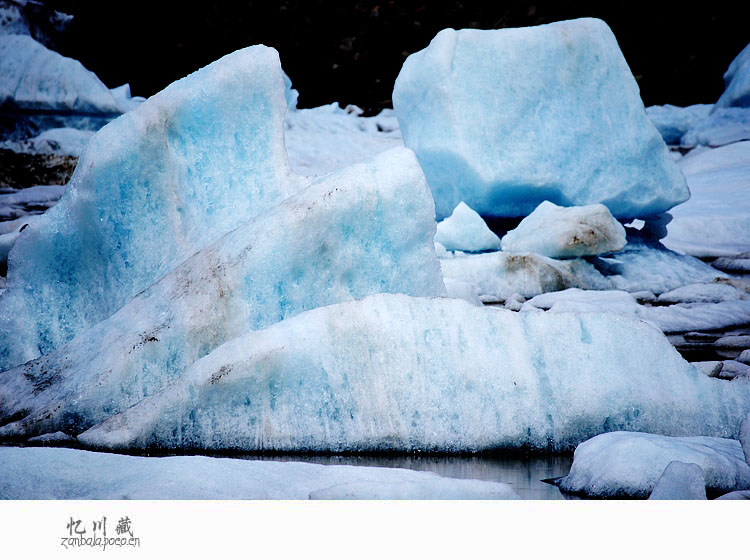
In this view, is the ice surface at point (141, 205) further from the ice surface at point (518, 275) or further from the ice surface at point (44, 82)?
the ice surface at point (44, 82)

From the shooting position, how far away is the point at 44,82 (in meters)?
6.47

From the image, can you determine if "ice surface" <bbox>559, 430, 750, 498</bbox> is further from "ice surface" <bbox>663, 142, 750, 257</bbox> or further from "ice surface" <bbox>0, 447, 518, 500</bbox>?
"ice surface" <bbox>663, 142, 750, 257</bbox>

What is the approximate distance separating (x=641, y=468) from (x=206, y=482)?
878 mm

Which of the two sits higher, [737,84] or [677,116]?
[677,116]

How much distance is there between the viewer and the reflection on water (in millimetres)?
1503

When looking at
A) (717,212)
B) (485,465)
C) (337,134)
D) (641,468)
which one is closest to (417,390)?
(485,465)

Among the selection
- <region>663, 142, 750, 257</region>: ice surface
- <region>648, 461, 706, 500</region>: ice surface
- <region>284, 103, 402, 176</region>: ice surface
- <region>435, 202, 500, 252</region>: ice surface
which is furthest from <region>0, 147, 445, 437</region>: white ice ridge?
<region>284, 103, 402, 176</region>: ice surface

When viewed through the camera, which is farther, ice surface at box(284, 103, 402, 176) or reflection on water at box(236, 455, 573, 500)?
ice surface at box(284, 103, 402, 176)

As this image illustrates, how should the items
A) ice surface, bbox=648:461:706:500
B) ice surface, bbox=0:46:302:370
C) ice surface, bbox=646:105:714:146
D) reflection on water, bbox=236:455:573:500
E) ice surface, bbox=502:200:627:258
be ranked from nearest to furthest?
ice surface, bbox=648:461:706:500
reflection on water, bbox=236:455:573:500
ice surface, bbox=0:46:302:370
ice surface, bbox=502:200:627:258
ice surface, bbox=646:105:714:146

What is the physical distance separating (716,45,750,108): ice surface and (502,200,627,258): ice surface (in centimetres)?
287

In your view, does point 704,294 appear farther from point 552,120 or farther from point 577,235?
point 552,120

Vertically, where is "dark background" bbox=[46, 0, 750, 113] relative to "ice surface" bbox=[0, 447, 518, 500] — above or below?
above
